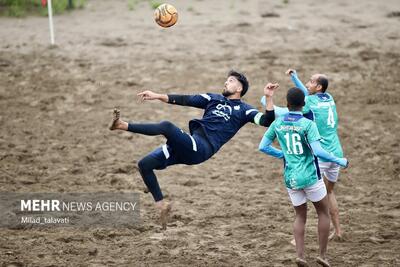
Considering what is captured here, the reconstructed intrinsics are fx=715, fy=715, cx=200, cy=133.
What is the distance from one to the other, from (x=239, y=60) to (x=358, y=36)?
11.8 feet

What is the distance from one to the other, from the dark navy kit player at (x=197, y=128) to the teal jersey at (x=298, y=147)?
11.9 inches

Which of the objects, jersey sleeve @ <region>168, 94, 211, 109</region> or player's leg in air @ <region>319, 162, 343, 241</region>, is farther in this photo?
player's leg in air @ <region>319, 162, 343, 241</region>

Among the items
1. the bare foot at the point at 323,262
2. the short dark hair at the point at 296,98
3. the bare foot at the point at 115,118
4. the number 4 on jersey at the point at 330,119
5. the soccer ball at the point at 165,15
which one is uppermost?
the soccer ball at the point at 165,15

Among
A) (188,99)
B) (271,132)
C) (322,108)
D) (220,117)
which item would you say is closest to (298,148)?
(271,132)

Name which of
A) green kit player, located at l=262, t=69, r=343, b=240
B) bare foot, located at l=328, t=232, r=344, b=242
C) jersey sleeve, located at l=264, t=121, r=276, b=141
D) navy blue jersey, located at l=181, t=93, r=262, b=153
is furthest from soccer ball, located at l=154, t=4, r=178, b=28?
bare foot, located at l=328, t=232, r=344, b=242

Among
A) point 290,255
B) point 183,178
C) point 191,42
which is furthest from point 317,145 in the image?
point 191,42

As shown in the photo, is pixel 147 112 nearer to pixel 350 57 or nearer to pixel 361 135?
pixel 361 135

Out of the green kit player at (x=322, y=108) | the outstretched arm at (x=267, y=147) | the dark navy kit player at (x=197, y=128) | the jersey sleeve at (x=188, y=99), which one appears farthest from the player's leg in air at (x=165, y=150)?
the green kit player at (x=322, y=108)

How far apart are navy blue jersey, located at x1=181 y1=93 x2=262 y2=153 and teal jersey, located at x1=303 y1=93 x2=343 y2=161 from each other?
0.86m

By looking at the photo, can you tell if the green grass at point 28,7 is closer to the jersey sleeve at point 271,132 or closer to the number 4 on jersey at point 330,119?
the number 4 on jersey at point 330,119

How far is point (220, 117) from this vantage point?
9.05m

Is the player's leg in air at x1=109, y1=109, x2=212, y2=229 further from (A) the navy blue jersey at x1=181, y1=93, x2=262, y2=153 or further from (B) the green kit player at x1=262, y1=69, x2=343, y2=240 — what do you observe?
(B) the green kit player at x1=262, y1=69, x2=343, y2=240

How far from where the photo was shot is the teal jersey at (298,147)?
8273 mm

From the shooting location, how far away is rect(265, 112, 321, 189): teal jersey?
827 cm
